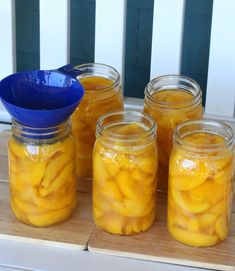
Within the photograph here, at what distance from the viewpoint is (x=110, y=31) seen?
1487 millimetres

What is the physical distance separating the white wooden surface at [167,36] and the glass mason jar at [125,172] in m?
0.37

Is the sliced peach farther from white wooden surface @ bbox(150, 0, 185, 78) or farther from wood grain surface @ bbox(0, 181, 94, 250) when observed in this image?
white wooden surface @ bbox(150, 0, 185, 78)

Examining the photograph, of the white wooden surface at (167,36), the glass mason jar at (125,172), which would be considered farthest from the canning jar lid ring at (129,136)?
the white wooden surface at (167,36)

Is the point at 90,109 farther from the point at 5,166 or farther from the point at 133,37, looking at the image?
the point at 133,37

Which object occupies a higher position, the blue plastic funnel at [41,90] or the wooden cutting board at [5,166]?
the blue plastic funnel at [41,90]

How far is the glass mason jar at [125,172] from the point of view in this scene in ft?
3.50

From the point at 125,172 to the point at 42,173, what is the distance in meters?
0.13

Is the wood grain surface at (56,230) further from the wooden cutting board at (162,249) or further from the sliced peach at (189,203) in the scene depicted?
the sliced peach at (189,203)

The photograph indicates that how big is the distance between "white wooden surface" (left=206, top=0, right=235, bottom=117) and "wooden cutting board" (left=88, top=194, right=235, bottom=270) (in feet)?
1.37

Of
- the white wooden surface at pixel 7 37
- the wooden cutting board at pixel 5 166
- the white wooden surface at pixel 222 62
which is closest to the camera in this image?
the wooden cutting board at pixel 5 166

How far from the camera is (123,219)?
1113 millimetres

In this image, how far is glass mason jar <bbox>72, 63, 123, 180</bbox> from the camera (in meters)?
1.20

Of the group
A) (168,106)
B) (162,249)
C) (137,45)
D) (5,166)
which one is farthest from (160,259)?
(137,45)

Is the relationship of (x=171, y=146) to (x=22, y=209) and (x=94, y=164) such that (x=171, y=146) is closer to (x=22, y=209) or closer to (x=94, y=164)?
(x=94, y=164)
